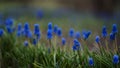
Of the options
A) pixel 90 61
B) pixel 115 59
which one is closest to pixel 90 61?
pixel 90 61

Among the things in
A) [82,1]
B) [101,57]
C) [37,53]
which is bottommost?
Result: [82,1]

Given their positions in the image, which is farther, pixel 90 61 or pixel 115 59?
pixel 90 61

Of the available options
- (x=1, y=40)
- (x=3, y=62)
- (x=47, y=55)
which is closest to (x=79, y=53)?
(x=47, y=55)

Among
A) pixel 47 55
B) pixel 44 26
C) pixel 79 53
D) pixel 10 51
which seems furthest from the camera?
pixel 44 26

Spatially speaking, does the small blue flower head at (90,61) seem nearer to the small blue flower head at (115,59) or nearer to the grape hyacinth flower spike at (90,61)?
the grape hyacinth flower spike at (90,61)

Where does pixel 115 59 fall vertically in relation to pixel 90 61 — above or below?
above

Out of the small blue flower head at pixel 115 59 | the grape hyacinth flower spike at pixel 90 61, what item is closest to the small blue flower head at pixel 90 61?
the grape hyacinth flower spike at pixel 90 61

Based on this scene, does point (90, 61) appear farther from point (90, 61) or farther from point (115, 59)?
point (115, 59)

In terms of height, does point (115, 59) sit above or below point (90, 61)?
above

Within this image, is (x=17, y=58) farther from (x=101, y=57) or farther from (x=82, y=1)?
(x=82, y=1)

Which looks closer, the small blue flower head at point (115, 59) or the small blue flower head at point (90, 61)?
the small blue flower head at point (115, 59)

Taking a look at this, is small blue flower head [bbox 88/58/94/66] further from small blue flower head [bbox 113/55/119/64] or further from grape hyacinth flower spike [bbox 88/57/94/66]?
small blue flower head [bbox 113/55/119/64]
